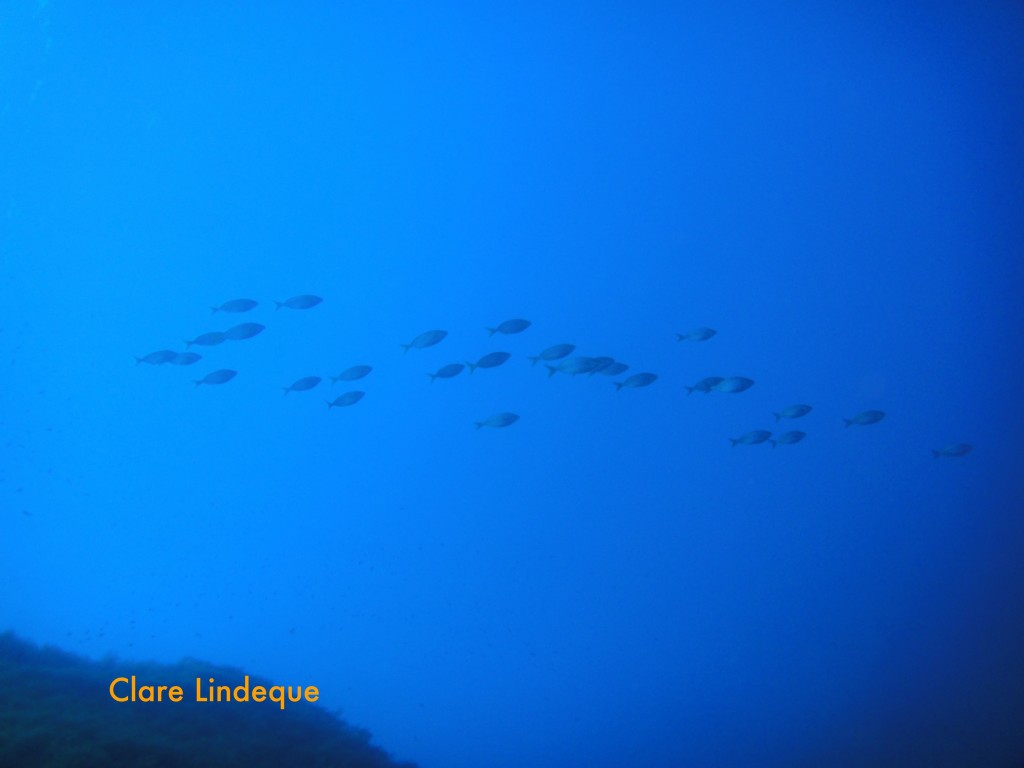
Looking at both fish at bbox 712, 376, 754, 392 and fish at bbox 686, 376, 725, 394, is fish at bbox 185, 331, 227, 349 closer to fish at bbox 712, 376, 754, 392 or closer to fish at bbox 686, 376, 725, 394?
fish at bbox 686, 376, 725, 394

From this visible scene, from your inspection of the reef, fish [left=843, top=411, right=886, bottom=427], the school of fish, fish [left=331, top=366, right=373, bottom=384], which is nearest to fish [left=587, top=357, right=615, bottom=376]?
the school of fish

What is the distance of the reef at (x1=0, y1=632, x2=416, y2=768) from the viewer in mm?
3828

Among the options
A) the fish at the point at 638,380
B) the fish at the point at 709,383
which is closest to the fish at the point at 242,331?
the fish at the point at 638,380

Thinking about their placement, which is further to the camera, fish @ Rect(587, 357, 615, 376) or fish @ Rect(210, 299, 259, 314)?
fish @ Rect(210, 299, 259, 314)

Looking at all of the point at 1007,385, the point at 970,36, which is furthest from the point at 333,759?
the point at 1007,385

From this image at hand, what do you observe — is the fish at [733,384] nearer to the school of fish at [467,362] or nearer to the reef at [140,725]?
the school of fish at [467,362]

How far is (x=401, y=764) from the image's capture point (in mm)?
6906

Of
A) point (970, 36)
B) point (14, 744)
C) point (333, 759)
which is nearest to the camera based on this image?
point (14, 744)

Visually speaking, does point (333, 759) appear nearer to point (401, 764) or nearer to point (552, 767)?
point (401, 764)

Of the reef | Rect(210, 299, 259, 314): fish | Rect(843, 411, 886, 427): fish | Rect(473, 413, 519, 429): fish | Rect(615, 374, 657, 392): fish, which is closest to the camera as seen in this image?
the reef

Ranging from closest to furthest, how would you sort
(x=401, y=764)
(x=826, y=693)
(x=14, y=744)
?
1. (x=14, y=744)
2. (x=401, y=764)
3. (x=826, y=693)

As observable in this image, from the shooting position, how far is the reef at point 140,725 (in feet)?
12.6

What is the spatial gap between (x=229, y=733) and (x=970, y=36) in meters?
15.7

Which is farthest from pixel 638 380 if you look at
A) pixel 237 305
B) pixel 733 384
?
pixel 237 305
